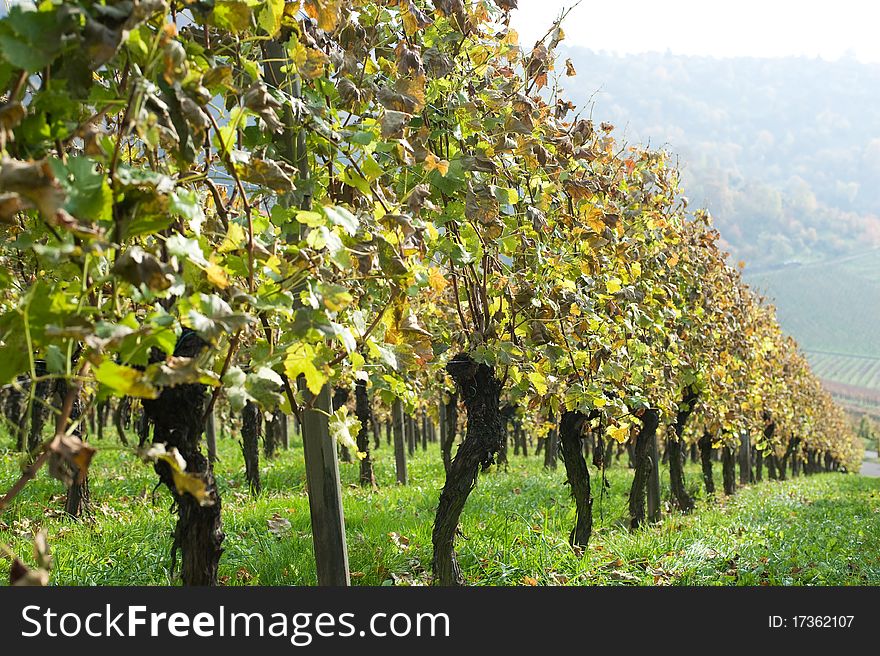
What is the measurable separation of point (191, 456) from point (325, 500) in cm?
94

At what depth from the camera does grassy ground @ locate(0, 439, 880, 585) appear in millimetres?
6008

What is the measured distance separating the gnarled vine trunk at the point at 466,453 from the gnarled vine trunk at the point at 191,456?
2.59 meters

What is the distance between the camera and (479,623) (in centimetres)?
307

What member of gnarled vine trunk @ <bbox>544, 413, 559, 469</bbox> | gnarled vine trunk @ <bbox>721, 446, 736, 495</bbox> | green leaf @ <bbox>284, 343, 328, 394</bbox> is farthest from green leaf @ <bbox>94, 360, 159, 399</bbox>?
gnarled vine trunk @ <bbox>721, 446, 736, 495</bbox>

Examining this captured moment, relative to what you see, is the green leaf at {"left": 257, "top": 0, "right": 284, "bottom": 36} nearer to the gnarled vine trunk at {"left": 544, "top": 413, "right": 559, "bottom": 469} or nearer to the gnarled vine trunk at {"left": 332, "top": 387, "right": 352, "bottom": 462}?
the gnarled vine trunk at {"left": 332, "top": 387, "right": 352, "bottom": 462}

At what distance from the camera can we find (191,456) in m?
2.98

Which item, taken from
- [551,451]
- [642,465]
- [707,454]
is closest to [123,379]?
[642,465]

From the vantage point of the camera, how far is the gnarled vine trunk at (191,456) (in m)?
2.95

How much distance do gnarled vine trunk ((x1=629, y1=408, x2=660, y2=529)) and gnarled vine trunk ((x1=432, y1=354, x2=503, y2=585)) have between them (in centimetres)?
561

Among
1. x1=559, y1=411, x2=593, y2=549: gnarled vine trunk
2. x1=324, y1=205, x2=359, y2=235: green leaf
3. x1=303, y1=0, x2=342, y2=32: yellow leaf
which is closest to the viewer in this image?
x1=324, y1=205, x2=359, y2=235: green leaf

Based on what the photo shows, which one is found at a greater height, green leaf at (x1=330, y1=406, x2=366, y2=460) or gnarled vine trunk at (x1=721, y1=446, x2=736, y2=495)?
green leaf at (x1=330, y1=406, x2=366, y2=460)

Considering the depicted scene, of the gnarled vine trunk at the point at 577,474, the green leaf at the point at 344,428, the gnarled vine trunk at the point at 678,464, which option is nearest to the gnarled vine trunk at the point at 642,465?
the gnarled vine trunk at the point at 678,464

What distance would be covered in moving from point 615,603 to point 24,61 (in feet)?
10.7

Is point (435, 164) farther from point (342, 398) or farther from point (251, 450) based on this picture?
point (342, 398)
